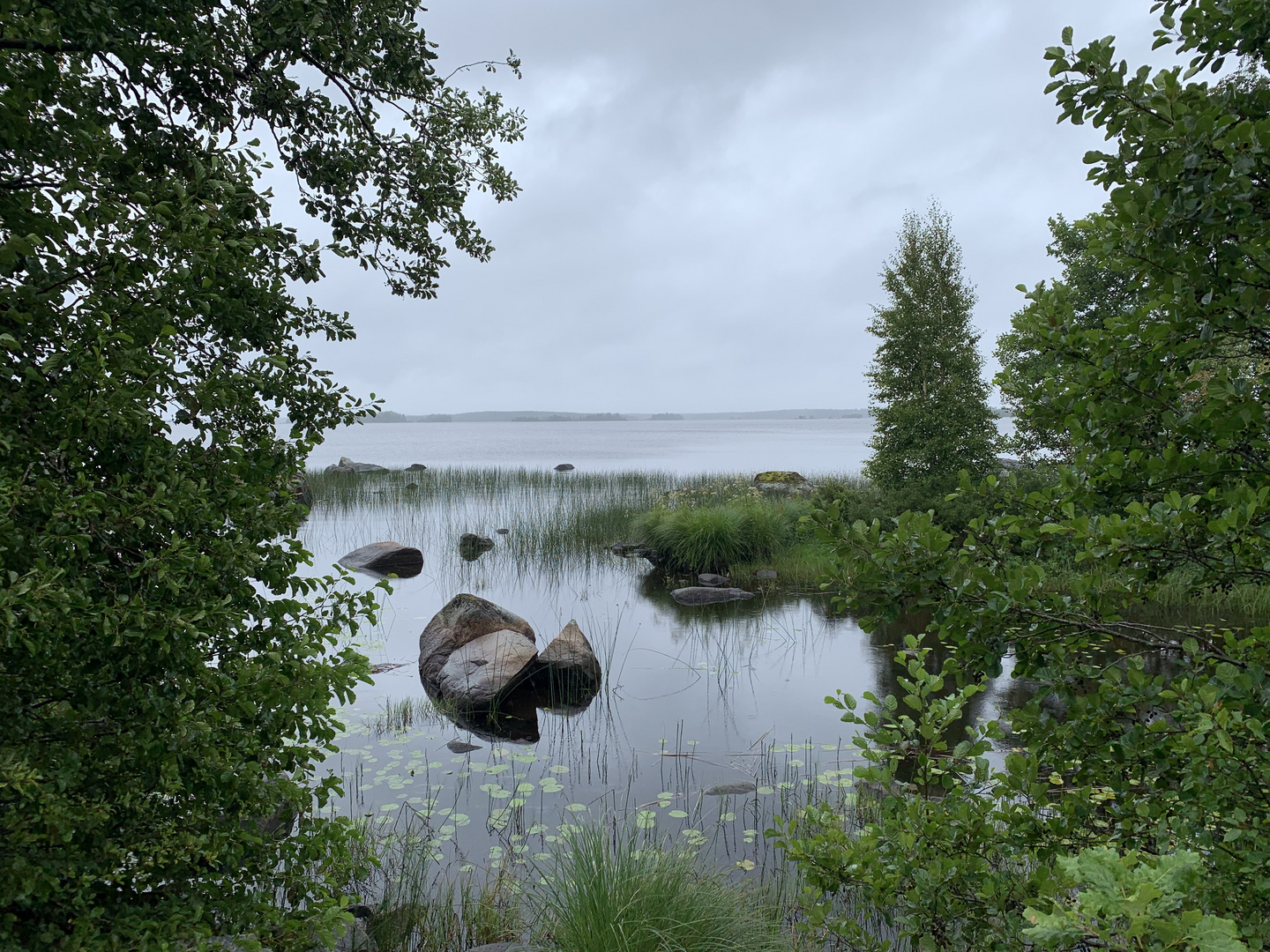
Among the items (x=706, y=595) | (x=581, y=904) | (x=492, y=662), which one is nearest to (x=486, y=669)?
(x=492, y=662)

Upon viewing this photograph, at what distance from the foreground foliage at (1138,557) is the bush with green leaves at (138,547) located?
187 centimetres

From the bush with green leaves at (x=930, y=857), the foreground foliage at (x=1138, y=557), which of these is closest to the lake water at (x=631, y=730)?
the bush with green leaves at (x=930, y=857)

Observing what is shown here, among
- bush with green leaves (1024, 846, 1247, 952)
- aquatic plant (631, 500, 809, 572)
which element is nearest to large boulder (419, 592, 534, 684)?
aquatic plant (631, 500, 809, 572)

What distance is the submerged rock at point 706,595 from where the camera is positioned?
509 inches

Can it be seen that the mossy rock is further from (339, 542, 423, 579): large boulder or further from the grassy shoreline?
(339, 542, 423, 579): large boulder

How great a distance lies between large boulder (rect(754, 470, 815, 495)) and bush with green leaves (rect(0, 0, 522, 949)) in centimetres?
1953

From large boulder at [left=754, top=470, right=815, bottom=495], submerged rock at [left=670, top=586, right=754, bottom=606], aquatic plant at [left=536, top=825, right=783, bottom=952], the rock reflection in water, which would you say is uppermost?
large boulder at [left=754, top=470, right=815, bottom=495]

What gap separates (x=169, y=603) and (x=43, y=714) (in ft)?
1.44

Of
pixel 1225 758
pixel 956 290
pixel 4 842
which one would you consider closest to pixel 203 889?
pixel 4 842

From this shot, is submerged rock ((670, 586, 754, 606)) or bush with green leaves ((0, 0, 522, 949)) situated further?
submerged rock ((670, 586, 754, 606))

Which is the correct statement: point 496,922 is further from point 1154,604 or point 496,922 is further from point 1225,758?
point 1154,604

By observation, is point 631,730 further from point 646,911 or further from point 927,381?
point 927,381

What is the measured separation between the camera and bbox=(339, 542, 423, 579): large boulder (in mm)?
15258

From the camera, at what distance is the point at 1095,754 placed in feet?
7.07
